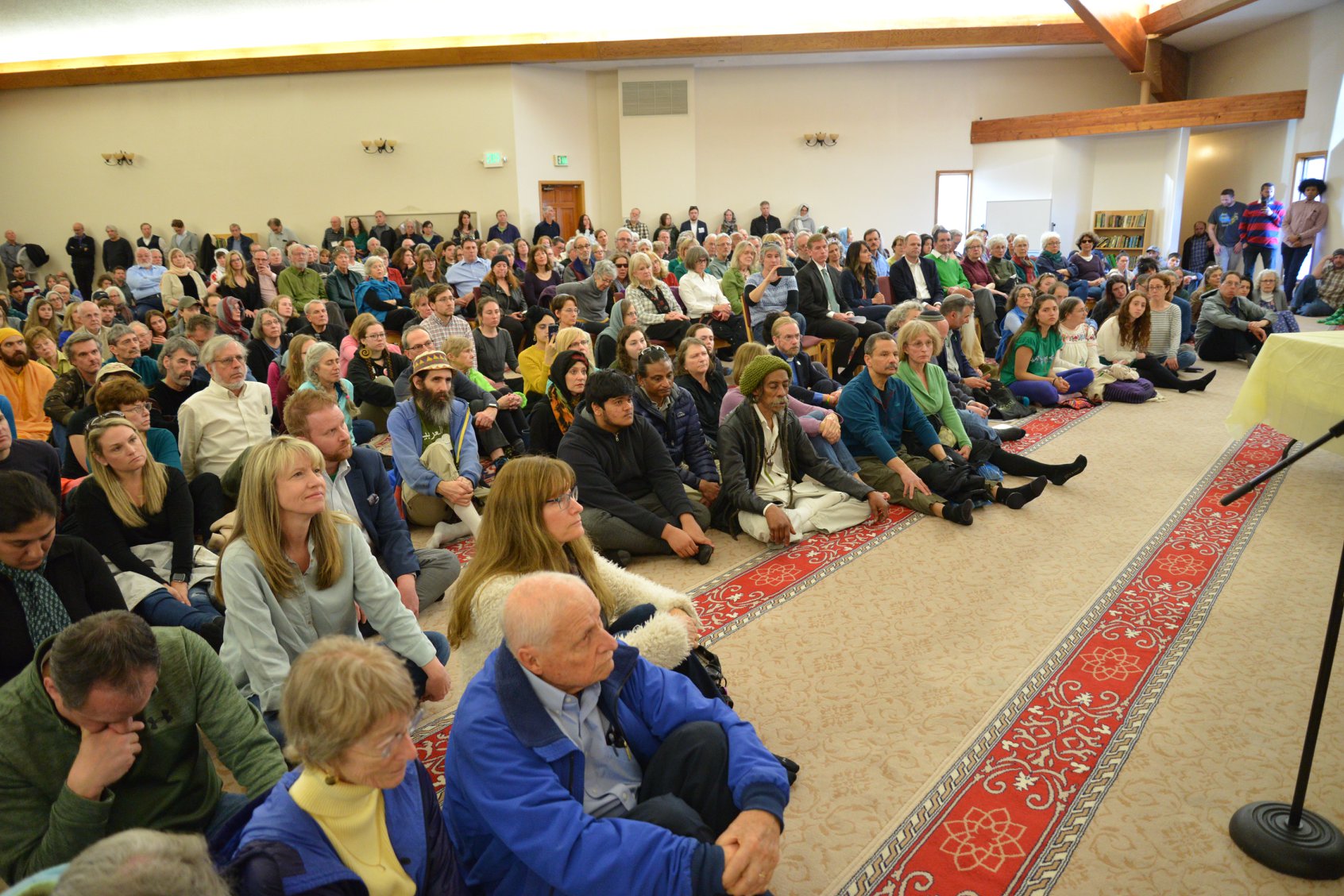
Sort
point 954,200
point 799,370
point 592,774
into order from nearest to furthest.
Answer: point 592,774
point 799,370
point 954,200

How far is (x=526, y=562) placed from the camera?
2.50 metres

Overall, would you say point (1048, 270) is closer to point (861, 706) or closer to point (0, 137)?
point (861, 706)

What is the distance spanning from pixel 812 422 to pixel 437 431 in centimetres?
207

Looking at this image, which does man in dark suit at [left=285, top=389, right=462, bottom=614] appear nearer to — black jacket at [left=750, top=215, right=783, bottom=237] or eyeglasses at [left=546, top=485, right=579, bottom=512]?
eyeglasses at [left=546, top=485, right=579, bottom=512]

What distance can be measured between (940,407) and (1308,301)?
10.1m

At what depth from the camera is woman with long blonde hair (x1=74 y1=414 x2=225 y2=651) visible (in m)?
3.14

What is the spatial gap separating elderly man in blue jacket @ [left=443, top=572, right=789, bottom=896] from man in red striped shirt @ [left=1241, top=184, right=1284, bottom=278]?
14.3 meters

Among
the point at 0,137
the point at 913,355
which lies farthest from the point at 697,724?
→ the point at 0,137

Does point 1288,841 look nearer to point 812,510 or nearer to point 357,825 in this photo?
point 357,825

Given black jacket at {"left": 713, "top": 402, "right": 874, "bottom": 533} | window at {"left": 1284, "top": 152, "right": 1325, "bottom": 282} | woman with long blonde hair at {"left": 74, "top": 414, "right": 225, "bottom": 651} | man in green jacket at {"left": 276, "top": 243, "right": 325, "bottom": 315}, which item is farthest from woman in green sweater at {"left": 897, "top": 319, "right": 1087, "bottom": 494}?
window at {"left": 1284, "top": 152, "right": 1325, "bottom": 282}

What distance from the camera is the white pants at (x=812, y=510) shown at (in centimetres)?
458

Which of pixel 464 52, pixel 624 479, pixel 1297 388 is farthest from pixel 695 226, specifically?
pixel 1297 388

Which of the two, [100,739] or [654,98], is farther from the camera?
[654,98]

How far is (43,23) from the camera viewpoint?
1308 cm
